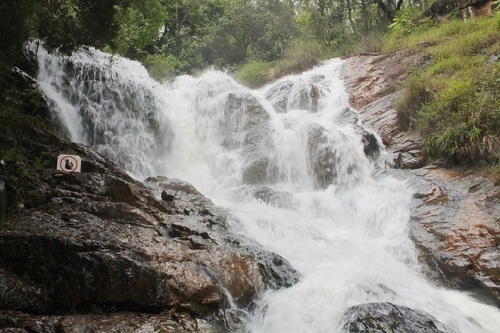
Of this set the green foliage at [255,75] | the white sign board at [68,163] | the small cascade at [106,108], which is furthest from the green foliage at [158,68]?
the white sign board at [68,163]

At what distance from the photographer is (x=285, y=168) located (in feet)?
37.2

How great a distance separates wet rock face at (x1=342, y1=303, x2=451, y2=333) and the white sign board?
430 cm

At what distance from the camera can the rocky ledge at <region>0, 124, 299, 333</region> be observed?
405 centimetres

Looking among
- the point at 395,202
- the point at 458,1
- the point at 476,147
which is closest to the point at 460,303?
the point at 395,202

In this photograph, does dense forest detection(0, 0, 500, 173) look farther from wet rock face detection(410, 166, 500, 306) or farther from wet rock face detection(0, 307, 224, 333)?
wet rock face detection(0, 307, 224, 333)

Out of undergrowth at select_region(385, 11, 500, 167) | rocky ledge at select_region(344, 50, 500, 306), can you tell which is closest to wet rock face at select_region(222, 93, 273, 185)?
rocky ledge at select_region(344, 50, 500, 306)

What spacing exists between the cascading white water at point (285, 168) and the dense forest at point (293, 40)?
1742 millimetres

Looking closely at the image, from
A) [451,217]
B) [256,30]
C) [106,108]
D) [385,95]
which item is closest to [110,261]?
[451,217]

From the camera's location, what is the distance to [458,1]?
16516 mm

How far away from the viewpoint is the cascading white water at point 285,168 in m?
5.48

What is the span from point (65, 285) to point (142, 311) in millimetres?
860

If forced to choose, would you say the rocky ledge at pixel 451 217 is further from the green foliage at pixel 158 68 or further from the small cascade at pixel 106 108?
the green foliage at pixel 158 68

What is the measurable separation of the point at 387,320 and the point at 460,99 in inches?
299

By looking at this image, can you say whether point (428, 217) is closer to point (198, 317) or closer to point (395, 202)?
point (395, 202)
